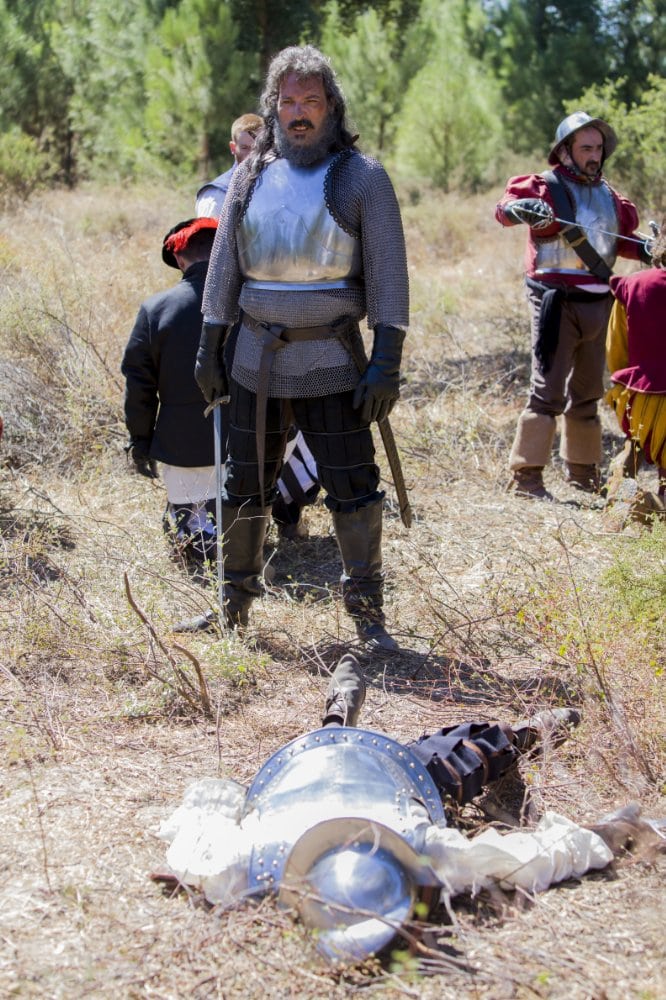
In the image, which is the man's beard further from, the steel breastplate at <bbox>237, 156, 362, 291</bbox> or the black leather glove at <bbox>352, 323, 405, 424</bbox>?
the black leather glove at <bbox>352, 323, 405, 424</bbox>

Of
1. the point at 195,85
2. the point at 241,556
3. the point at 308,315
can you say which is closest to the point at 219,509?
the point at 241,556

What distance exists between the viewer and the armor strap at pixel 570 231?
209 inches

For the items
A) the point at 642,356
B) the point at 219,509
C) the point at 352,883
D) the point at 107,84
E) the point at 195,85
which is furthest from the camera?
the point at 107,84

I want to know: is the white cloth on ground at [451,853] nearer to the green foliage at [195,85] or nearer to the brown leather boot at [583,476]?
the brown leather boot at [583,476]

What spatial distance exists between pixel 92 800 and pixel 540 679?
1.31 meters

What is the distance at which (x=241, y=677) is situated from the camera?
3461 millimetres

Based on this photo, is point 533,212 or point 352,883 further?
point 533,212

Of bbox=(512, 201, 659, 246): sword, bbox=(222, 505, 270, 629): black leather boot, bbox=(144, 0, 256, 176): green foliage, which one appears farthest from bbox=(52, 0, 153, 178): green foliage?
bbox=(222, 505, 270, 629): black leather boot

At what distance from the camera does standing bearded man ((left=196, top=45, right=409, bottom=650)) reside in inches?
136

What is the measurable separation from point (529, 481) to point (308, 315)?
2394 millimetres

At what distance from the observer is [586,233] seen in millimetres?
5328

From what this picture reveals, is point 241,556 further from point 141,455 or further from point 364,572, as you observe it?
point 141,455

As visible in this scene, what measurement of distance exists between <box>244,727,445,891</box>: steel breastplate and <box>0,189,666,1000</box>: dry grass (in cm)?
16

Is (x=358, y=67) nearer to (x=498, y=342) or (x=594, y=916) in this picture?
(x=498, y=342)
